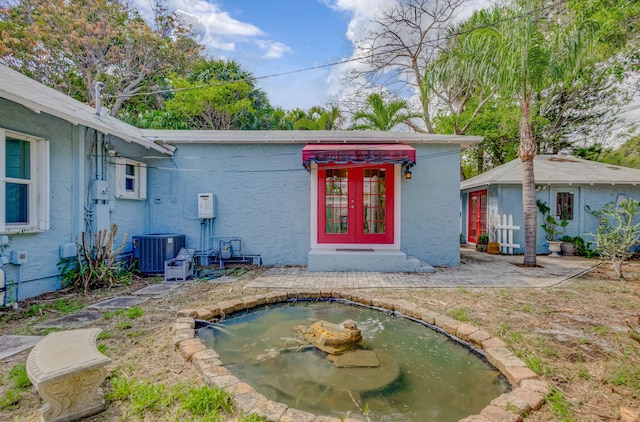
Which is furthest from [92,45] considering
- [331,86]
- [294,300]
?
[294,300]

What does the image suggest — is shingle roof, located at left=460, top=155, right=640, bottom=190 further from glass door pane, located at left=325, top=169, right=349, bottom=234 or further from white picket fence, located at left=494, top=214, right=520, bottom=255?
glass door pane, located at left=325, top=169, right=349, bottom=234

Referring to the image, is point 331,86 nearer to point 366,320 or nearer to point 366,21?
point 366,21

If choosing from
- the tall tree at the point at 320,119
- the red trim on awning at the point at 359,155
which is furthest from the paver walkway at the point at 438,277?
the tall tree at the point at 320,119

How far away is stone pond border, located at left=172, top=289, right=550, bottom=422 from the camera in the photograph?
235cm

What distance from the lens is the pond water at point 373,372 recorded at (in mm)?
2725

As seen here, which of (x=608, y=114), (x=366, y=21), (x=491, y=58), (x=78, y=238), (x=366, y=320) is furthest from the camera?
(x=608, y=114)

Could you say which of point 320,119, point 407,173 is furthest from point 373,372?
point 320,119

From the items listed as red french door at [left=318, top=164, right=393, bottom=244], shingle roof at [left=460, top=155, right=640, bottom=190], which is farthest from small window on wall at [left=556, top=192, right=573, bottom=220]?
red french door at [left=318, top=164, right=393, bottom=244]

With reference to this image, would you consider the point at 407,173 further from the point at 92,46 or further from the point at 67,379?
the point at 92,46

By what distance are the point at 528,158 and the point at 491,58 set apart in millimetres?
2840

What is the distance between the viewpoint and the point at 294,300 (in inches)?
226

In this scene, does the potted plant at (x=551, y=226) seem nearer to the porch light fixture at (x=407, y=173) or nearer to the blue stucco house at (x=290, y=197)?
the blue stucco house at (x=290, y=197)

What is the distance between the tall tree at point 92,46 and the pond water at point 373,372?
17241 millimetres

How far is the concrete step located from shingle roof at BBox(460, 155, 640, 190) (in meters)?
5.93
